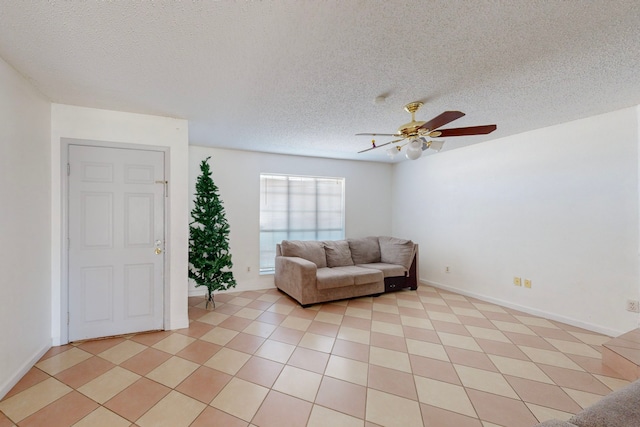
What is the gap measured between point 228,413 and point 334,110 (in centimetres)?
274

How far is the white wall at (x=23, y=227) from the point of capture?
6.46ft

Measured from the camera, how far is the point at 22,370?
2.16 metres

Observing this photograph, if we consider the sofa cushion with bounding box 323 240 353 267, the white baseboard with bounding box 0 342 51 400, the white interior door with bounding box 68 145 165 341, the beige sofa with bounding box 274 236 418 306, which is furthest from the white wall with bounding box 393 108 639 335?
the white baseboard with bounding box 0 342 51 400

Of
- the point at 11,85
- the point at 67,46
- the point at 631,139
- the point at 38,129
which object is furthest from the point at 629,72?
the point at 38,129

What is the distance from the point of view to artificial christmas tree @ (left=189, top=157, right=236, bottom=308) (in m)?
3.59

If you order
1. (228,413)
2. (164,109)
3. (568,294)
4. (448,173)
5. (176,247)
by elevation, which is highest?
(164,109)

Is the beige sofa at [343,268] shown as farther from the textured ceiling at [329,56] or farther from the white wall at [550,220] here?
the textured ceiling at [329,56]

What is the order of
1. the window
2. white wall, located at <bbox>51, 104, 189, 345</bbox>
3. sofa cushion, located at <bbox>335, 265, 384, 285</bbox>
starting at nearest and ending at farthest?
white wall, located at <bbox>51, 104, 189, 345</bbox>, sofa cushion, located at <bbox>335, 265, 384, 285</bbox>, the window

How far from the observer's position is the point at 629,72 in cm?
209

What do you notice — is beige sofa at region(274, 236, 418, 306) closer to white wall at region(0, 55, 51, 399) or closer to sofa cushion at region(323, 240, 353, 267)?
sofa cushion at region(323, 240, 353, 267)

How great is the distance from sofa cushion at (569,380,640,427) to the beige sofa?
3.00 metres

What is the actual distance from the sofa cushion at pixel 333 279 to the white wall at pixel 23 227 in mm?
2867

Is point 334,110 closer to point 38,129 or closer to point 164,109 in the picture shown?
point 164,109

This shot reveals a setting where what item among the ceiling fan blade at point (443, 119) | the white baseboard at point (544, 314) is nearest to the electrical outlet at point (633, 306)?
the white baseboard at point (544, 314)
